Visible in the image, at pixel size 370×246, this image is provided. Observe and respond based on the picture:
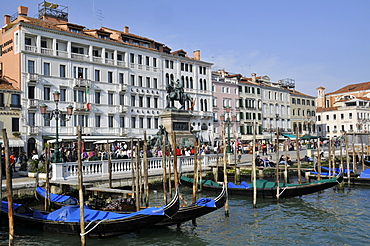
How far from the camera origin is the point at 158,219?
10289 millimetres

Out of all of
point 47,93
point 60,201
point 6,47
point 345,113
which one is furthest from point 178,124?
point 345,113

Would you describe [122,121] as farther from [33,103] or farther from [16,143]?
[16,143]

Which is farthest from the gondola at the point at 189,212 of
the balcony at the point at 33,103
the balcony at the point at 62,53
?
the balcony at the point at 62,53

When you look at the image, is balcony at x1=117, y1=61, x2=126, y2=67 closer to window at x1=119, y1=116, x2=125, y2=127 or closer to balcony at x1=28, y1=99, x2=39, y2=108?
window at x1=119, y1=116, x2=125, y2=127

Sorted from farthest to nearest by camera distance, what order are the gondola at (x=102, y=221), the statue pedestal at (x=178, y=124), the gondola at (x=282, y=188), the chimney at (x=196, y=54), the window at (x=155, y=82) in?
the chimney at (x=196, y=54) → the window at (x=155, y=82) → the statue pedestal at (x=178, y=124) → the gondola at (x=282, y=188) → the gondola at (x=102, y=221)

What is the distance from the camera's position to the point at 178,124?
1006 inches

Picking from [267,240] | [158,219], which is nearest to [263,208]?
[267,240]

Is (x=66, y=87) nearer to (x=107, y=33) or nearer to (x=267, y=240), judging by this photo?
(x=107, y=33)

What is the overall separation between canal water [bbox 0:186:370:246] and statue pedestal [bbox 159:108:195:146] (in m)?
10.5

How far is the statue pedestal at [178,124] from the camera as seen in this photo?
25047 mm

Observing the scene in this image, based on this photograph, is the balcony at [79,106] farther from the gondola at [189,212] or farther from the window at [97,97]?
the gondola at [189,212]

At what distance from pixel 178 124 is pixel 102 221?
630 inches

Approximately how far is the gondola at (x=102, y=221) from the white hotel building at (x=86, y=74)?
18153 millimetres

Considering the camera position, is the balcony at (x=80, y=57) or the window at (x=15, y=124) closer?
the window at (x=15, y=124)
